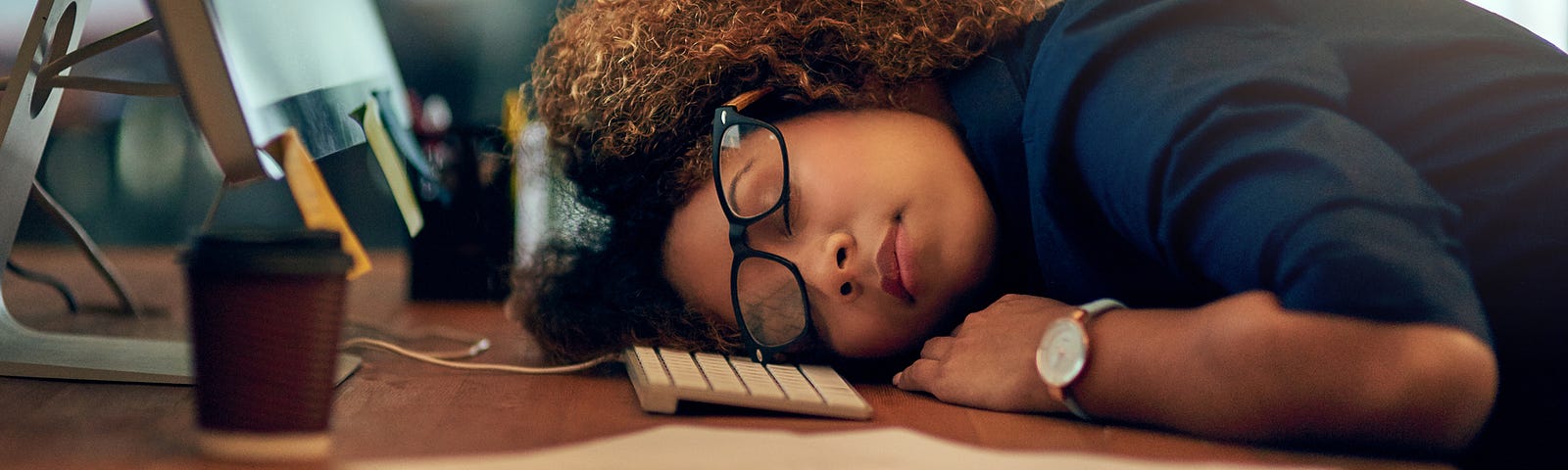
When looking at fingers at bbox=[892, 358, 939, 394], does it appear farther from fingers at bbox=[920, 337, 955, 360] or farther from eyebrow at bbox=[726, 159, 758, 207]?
eyebrow at bbox=[726, 159, 758, 207]

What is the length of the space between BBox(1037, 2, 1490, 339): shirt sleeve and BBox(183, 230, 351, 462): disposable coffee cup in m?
0.46

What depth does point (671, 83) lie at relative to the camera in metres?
0.96

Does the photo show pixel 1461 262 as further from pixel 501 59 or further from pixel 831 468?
pixel 501 59

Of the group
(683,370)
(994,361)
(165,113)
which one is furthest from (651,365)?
(165,113)

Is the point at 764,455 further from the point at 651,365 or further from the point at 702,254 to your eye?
the point at 702,254

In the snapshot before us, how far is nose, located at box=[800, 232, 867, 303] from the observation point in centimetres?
Answer: 83

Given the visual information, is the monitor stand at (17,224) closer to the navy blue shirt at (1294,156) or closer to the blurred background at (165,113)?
the navy blue shirt at (1294,156)

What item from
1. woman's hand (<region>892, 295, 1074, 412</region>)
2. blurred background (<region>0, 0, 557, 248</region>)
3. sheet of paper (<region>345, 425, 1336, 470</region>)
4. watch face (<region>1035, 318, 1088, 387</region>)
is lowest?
blurred background (<region>0, 0, 557, 248</region>)

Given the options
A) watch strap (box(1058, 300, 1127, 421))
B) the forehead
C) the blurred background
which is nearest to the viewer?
watch strap (box(1058, 300, 1127, 421))

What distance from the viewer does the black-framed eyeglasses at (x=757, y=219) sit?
34.2 inches

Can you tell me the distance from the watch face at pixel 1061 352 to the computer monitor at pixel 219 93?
52 cm

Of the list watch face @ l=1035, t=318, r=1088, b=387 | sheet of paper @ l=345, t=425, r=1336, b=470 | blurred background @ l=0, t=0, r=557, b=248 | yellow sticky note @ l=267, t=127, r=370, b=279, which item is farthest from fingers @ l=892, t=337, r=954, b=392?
blurred background @ l=0, t=0, r=557, b=248

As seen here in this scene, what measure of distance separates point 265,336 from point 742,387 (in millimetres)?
337

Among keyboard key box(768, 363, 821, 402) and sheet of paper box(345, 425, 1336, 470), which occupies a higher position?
sheet of paper box(345, 425, 1336, 470)
